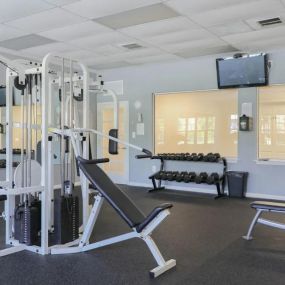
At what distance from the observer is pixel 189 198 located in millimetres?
6695

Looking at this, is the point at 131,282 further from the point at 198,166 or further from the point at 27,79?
the point at 198,166

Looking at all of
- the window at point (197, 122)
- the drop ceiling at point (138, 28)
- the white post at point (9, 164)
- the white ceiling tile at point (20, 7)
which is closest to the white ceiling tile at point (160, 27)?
the drop ceiling at point (138, 28)

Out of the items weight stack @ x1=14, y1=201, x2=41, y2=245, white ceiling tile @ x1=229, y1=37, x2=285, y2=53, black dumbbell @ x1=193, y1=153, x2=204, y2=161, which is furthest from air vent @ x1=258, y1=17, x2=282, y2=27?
weight stack @ x1=14, y1=201, x2=41, y2=245

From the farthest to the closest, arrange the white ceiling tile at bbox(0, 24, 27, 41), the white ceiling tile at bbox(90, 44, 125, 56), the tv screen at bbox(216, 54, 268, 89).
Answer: the tv screen at bbox(216, 54, 268, 89), the white ceiling tile at bbox(90, 44, 125, 56), the white ceiling tile at bbox(0, 24, 27, 41)

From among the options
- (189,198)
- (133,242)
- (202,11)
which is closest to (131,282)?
(133,242)

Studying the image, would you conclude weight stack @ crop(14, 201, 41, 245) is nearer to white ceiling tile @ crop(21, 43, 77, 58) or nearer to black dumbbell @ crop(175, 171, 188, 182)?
white ceiling tile @ crop(21, 43, 77, 58)

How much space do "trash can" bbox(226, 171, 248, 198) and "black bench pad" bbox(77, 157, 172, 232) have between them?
12.2 ft

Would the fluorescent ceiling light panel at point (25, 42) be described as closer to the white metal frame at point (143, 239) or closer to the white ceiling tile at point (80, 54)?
the white ceiling tile at point (80, 54)

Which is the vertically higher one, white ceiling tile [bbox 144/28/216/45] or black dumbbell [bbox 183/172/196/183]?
white ceiling tile [bbox 144/28/216/45]

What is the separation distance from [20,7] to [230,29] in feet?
9.60

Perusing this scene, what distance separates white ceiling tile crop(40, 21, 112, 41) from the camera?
5008 mm

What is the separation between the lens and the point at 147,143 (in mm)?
7922

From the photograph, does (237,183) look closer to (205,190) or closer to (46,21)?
(205,190)

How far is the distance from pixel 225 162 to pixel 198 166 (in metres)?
0.62
